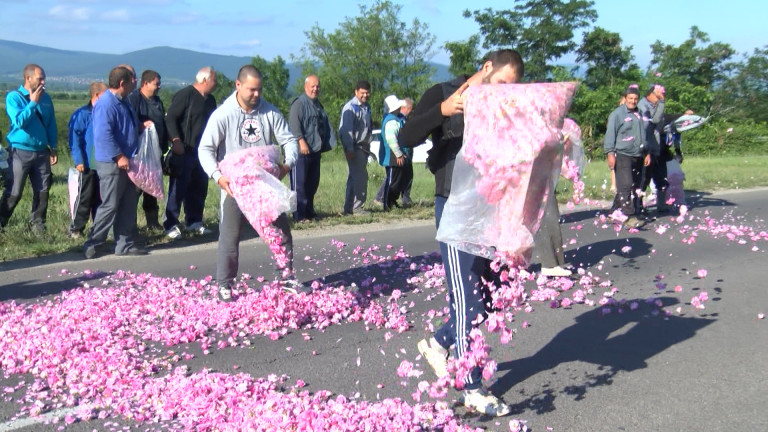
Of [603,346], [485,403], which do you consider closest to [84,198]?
[603,346]

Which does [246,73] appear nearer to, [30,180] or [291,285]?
[291,285]

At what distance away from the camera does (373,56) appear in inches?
2008

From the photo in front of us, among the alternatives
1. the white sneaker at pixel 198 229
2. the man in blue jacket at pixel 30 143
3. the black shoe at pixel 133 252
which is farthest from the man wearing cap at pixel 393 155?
the man in blue jacket at pixel 30 143

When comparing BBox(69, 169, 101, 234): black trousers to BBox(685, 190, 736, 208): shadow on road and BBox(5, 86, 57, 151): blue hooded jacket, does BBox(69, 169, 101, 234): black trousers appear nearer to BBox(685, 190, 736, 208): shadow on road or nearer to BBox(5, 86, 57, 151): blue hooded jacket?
BBox(5, 86, 57, 151): blue hooded jacket

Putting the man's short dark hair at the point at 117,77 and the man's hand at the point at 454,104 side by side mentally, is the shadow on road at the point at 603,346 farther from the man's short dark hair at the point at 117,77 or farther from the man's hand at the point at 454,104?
the man's short dark hair at the point at 117,77

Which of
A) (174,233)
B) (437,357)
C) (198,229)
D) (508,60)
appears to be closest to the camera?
(508,60)

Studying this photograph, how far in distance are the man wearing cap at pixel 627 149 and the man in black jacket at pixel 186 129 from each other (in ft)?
19.2

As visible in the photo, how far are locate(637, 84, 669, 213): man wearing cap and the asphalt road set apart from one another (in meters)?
2.38

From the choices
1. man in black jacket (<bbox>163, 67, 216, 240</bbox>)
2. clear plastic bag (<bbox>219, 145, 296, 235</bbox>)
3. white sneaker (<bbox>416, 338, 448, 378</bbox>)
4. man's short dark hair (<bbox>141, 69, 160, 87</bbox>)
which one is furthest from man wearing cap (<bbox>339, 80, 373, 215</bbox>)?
white sneaker (<bbox>416, 338, 448, 378</bbox>)

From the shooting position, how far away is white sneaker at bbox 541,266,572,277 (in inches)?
307

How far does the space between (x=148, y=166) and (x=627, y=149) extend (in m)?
6.80

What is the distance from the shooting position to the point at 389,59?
50.8 meters

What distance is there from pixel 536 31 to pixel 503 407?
143 ft

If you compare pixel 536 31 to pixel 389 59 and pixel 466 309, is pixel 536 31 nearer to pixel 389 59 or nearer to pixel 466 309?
pixel 389 59
